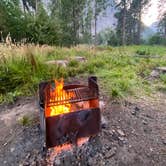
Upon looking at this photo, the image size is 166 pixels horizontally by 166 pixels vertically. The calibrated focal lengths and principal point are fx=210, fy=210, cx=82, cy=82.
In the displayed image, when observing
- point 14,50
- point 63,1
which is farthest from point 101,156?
point 63,1

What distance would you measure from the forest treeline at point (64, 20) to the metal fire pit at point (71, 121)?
134 inches

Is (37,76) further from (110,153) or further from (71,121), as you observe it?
(110,153)

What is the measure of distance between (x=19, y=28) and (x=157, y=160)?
9474 mm

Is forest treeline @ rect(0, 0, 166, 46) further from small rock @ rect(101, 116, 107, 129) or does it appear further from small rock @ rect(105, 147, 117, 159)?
small rock @ rect(105, 147, 117, 159)

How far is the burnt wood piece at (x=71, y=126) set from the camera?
6.25ft

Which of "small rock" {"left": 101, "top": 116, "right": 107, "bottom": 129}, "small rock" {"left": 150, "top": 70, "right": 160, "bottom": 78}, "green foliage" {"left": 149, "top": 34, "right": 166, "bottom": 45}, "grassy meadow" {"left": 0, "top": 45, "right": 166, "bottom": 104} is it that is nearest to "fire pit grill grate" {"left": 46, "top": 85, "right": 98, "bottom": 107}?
"small rock" {"left": 101, "top": 116, "right": 107, "bottom": 129}

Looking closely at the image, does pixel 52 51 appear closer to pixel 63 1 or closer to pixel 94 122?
pixel 94 122

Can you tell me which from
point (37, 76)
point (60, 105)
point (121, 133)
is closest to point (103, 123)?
point (121, 133)

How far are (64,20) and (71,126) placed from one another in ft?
60.6

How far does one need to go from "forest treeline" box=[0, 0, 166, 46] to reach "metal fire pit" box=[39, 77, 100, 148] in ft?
11.2

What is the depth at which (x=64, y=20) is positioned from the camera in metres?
19.3

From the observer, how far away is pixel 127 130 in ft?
8.14

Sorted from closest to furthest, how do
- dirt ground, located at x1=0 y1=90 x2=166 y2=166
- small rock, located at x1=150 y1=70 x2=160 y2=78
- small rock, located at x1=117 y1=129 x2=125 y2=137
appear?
dirt ground, located at x1=0 y1=90 x2=166 y2=166, small rock, located at x1=117 y1=129 x2=125 y2=137, small rock, located at x1=150 y1=70 x2=160 y2=78

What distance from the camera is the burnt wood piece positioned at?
191 centimetres
